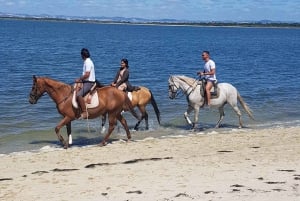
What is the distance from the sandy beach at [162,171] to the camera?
885 cm

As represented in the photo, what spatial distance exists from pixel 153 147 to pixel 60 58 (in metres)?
38.6

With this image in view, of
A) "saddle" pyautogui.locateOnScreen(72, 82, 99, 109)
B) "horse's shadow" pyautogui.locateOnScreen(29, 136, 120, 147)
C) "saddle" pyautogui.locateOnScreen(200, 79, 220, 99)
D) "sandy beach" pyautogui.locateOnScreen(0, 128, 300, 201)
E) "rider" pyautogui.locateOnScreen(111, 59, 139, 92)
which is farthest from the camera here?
"saddle" pyautogui.locateOnScreen(200, 79, 220, 99)

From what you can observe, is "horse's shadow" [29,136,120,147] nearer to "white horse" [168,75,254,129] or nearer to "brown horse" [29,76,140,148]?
"brown horse" [29,76,140,148]

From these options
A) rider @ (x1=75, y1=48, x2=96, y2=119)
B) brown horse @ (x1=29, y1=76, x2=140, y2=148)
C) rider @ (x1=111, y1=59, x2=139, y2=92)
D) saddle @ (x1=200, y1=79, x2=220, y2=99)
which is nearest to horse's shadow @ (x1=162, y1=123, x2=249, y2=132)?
saddle @ (x1=200, y1=79, x2=220, y2=99)

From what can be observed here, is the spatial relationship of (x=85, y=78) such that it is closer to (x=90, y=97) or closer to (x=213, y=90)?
(x=90, y=97)

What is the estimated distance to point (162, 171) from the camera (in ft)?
34.4

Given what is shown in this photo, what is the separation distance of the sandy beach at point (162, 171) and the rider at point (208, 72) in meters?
2.49

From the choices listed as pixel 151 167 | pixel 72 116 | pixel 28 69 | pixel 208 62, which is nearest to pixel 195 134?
pixel 208 62

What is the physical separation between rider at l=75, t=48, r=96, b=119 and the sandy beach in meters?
1.20

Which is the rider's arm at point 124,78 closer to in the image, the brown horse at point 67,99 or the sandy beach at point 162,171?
the brown horse at point 67,99

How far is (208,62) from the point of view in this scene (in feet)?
54.0

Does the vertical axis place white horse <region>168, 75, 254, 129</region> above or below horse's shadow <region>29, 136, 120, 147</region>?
above

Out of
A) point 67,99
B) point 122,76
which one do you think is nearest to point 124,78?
point 122,76

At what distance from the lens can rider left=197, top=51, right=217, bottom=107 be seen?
645 inches
